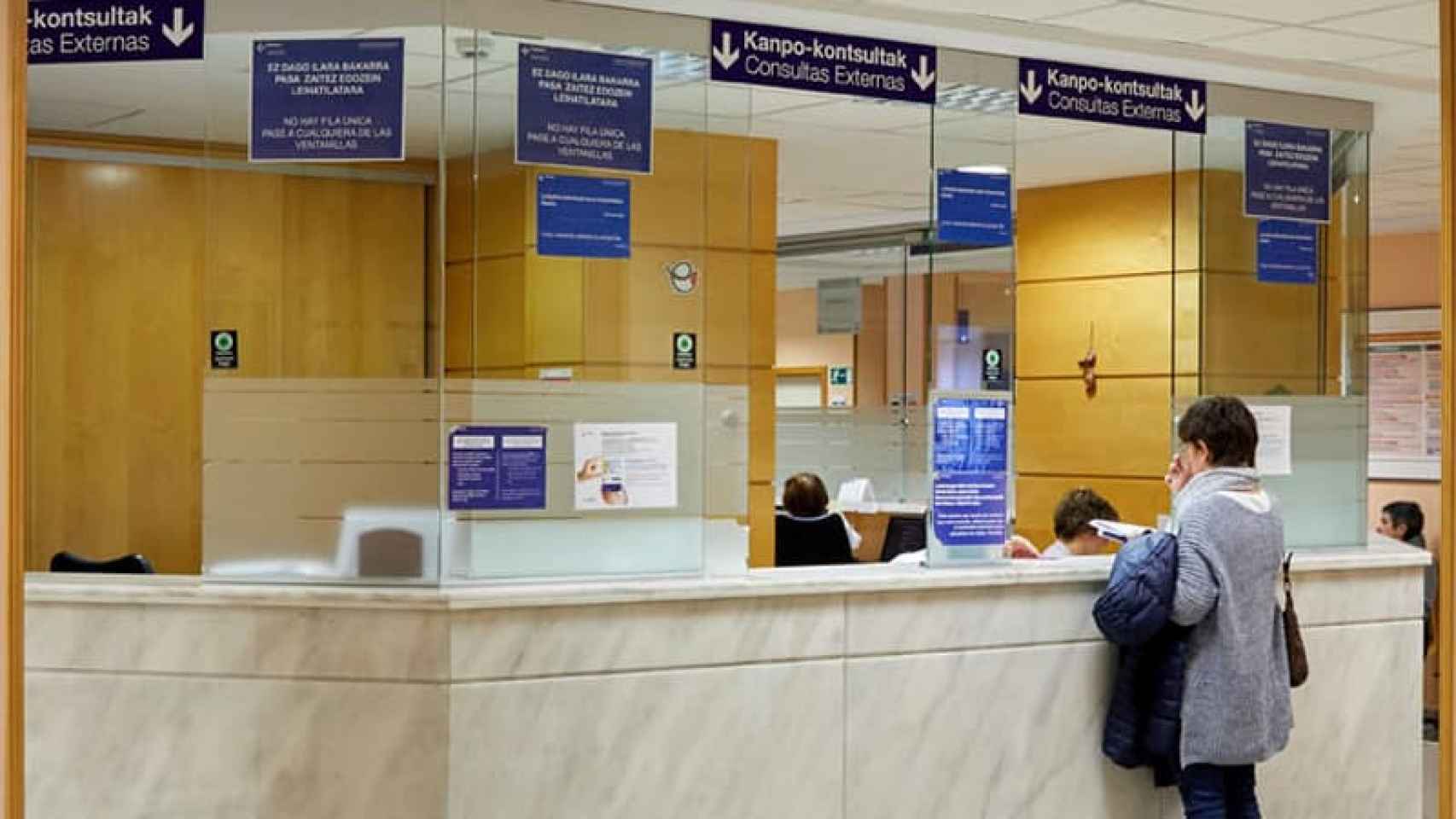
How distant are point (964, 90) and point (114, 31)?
9.52ft

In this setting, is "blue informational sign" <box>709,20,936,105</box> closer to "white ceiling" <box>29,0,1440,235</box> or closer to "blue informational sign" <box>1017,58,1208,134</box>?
"white ceiling" <box>29,0,1440,235</box>

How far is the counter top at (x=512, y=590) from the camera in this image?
496 cm

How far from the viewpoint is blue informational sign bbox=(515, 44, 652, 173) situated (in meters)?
5.23

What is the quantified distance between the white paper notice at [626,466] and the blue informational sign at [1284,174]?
2.76m

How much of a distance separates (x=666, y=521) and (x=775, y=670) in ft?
1.76

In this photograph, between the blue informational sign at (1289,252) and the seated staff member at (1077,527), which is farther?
the blue informational sign at (1289,252)

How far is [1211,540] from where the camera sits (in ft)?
17.5

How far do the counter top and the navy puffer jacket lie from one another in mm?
382

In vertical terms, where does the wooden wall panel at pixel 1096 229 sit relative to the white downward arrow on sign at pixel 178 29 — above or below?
below

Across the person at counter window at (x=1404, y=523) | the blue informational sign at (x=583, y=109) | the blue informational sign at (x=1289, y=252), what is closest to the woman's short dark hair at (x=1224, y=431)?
the blue informational sign at (x=1289, y=252)

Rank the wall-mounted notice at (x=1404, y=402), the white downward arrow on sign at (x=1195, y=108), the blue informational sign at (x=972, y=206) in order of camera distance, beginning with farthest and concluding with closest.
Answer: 1. the wall-mounted notice at (x=1404, y=402)
2. the white downward arrow on sign at (x=1195, y=108)
3. the blue informational sign at (x=972, y=206)

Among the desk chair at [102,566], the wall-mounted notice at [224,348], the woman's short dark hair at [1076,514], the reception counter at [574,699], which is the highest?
the wall-mounted notice at [224,348]

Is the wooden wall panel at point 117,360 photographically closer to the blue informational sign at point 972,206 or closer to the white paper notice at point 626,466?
the white paper notice at point 626,466

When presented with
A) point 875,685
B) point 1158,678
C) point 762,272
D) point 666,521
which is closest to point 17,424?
point 666,521
